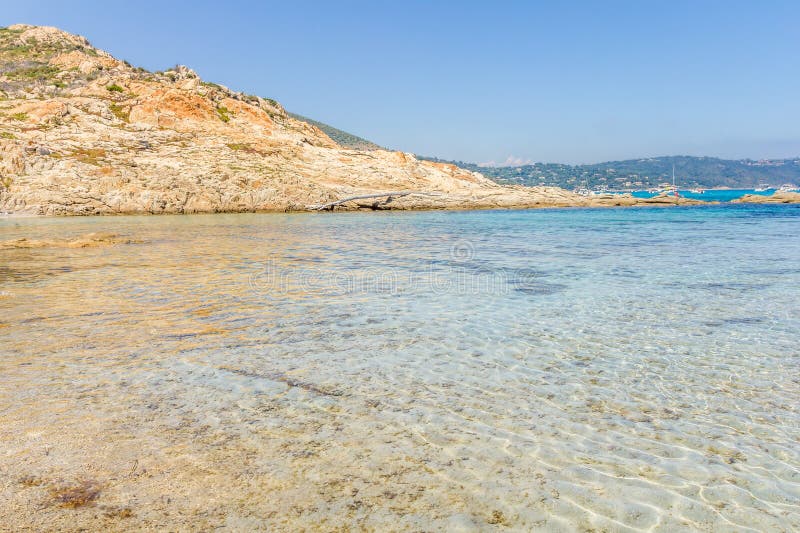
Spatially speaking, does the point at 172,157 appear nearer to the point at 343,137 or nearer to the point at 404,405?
the point at 404,405

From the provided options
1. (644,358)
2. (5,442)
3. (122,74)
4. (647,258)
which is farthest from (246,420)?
(122,74)

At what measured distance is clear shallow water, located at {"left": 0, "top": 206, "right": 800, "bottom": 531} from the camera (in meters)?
3.43

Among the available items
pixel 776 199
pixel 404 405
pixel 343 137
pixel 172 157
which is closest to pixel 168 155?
pixel 172 157

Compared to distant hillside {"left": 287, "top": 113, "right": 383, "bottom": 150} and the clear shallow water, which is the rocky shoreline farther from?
distant hillside {"left": 287, "top": 113, "right": 383, "bottom": 150}

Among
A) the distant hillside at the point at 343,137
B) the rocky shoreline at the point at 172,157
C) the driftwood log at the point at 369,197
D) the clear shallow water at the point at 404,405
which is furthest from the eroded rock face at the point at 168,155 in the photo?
the distant hillside at the point at 343,137

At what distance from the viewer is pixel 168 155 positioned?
44.7 metres

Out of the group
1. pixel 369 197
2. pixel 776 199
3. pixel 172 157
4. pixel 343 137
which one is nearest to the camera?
pixel 172 157

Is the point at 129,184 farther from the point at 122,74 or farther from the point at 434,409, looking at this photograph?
the point at 434,409

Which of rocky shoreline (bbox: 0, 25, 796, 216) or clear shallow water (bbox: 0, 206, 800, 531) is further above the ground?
rocky shoreline (bbox: 0, 25, 796, 216)

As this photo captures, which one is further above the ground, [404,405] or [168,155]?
[168,155]

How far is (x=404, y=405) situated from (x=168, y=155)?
46351mm

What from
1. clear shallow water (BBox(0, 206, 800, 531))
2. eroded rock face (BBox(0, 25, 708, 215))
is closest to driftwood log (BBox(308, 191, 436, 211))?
eroded rock face (BBox(0, 25, 708, 215))

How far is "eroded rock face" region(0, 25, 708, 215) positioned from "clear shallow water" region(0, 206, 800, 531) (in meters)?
33.5

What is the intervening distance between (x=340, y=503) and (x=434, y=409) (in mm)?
Result: 1758
